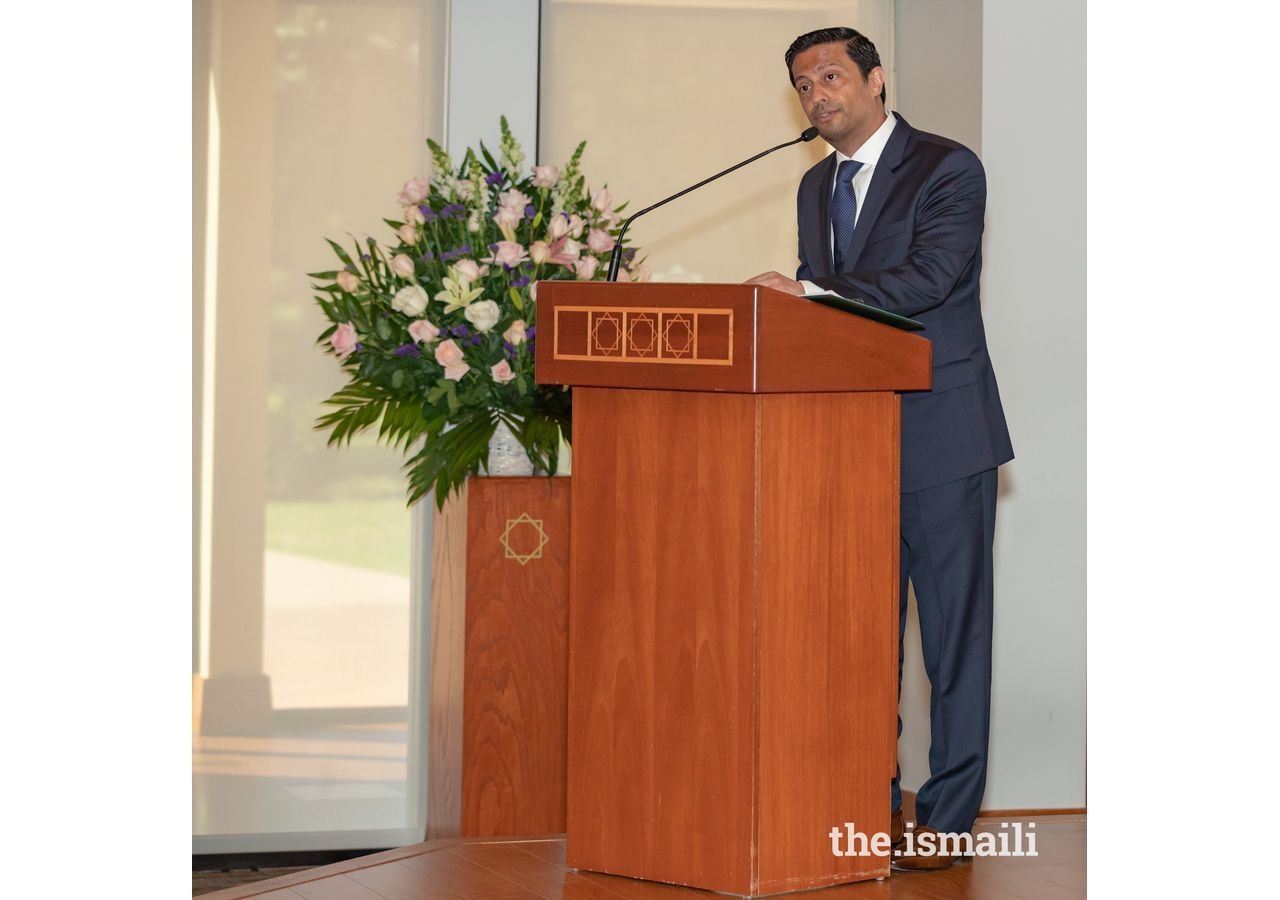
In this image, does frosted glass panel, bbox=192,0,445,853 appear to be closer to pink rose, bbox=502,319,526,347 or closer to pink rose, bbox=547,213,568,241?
pink rose, bbox=547,213,568,241

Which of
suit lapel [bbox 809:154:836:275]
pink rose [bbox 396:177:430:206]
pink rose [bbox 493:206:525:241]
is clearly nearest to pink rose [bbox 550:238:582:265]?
pink rose [bbox 493:206:525:241]

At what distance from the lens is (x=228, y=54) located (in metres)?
4.83

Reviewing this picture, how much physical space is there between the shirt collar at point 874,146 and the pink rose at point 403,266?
1.61 meters

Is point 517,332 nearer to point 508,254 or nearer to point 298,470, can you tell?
point 508,254

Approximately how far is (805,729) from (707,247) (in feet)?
8.98

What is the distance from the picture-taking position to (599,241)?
13.6 feet

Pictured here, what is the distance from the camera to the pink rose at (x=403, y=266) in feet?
13.5

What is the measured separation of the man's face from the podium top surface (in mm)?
588

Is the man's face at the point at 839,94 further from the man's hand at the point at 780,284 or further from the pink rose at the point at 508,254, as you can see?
the pink rose at the point at 508,254

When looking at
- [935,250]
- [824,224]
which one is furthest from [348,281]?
[935,250]

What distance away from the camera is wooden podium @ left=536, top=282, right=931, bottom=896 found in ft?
7.77

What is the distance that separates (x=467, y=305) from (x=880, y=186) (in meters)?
1.52

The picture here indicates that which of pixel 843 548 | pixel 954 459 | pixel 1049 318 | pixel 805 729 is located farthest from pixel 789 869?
pixel 1049 318

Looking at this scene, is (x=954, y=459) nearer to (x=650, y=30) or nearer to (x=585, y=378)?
(x=585, y=378)
